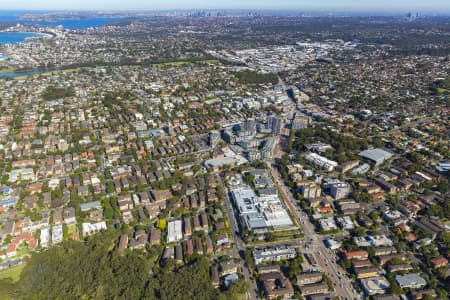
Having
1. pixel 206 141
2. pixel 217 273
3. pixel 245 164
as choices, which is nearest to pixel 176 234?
pixel 217 273

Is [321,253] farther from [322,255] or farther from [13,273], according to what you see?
[13,273]

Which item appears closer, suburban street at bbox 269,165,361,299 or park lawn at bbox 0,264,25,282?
suburban street at bbox 269,165,361,299

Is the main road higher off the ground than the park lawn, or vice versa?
the main road

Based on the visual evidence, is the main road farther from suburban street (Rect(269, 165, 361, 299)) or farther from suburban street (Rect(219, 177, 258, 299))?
suburban street (Rect(219, 177, 258, 299))

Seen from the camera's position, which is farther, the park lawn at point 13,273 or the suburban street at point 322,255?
the park lawn at point 13,273

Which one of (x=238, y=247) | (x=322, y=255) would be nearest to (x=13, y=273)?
(x=238, y=247)

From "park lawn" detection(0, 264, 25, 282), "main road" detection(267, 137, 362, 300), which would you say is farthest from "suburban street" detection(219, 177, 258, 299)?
"park lawn" detection(0, 264, 25, 282)

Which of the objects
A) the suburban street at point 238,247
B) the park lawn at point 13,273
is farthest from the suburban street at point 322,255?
the park lawn at point 13,273

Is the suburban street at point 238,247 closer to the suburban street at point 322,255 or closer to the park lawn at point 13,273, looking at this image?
the suburban street at point 322,255
